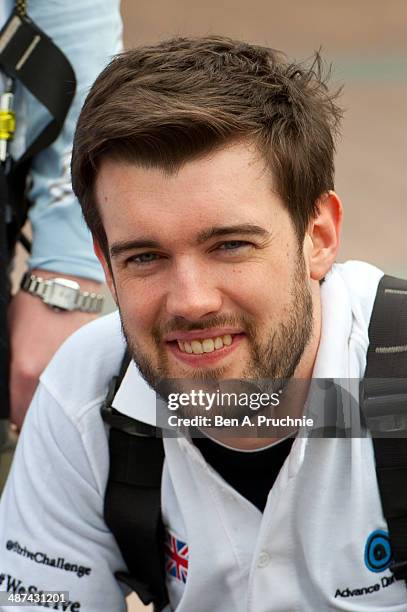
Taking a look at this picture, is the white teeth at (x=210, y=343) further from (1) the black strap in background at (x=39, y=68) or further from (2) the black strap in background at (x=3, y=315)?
(1) the black strap in background at (x=39, y=68)

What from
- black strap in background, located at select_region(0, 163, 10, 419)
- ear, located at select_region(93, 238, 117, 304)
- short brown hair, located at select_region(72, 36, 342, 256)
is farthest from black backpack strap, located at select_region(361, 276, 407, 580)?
black strap in background, located at select_region(0, 163, 10, 419)

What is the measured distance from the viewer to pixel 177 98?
96.7 inches

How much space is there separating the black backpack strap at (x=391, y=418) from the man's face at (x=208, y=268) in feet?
0.55

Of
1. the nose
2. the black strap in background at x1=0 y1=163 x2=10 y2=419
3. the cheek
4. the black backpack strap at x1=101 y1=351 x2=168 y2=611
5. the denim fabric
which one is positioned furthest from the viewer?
the denim fabric

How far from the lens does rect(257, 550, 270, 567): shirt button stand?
98.0 inches

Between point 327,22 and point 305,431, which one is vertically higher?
point 327,22

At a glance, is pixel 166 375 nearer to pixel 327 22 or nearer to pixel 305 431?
pixel 305 431

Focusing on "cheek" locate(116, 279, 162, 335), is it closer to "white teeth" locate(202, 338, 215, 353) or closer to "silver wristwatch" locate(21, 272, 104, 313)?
"white teeth" locate(202, 338, 215, 353)

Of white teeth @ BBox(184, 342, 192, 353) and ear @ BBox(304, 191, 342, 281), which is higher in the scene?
ear @ BBox(304, 191, 342, 281)

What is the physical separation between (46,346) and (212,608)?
737mm

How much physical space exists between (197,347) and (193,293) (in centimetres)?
13

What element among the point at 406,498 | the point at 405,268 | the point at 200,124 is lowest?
the point at 406,498

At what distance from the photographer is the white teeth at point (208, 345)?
239 cm

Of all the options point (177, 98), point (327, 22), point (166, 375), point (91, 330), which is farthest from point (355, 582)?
point (327, 22)
